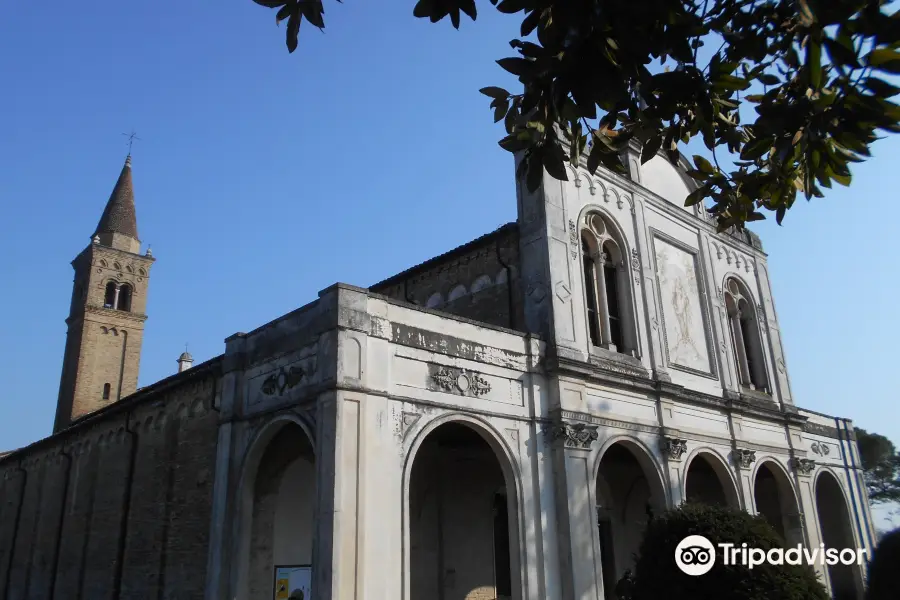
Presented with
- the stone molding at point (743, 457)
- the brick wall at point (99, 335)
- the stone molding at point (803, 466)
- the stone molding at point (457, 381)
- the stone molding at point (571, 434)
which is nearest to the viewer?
the stone molding at point (457, 381)

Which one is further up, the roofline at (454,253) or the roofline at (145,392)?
the roofline at (454,253)

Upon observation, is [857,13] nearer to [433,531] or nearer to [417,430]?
[417,430]

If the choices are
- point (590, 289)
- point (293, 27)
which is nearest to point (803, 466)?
point (590, 289)

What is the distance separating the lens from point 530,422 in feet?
42.3

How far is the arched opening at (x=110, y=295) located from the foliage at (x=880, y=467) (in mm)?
48359

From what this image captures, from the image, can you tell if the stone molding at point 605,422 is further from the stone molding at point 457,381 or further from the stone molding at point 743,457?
the stone molding at point 743,457

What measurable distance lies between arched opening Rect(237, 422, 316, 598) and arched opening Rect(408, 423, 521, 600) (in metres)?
2.43

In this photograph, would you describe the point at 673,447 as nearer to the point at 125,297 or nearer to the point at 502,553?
the point at 502,553

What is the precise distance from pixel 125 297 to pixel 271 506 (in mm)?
35602

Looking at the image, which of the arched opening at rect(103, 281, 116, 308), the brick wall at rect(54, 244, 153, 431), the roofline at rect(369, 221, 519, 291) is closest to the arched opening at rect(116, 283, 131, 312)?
the brick wall at rect(54, 244, 153, 431)

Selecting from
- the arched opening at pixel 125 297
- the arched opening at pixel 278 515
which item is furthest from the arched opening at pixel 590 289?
the arched opening at pixel 125 297

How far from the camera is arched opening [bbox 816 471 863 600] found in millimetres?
19953

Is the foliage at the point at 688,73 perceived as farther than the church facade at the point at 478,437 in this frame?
No

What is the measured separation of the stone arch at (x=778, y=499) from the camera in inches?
733
